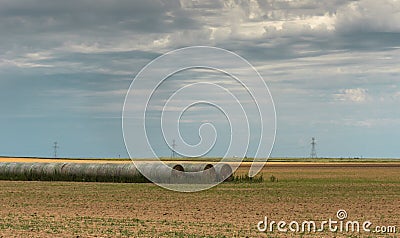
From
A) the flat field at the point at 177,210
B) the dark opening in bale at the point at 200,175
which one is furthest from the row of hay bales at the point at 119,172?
the flat field at the point at 177,210

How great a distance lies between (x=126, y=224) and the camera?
75.9 feet

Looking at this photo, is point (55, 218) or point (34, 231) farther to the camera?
point (55, 218)

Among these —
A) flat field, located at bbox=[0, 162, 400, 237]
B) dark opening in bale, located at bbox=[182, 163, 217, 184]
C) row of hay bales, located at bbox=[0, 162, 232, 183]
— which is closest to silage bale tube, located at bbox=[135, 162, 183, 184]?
row of hay bales, located at bbox=[0, 162, 232, 183]

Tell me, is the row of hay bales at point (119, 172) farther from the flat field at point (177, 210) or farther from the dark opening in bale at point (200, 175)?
the flat field at point (177, 210)

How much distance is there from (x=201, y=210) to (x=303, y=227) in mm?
6804

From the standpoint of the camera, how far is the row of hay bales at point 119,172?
4781 cm

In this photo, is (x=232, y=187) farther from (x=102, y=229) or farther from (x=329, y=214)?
(x=102, y=229)

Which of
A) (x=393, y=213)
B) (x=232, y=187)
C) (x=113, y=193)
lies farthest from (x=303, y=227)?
(x=232, y=187)

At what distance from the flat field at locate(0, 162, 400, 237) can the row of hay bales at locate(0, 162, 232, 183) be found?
16.7 ft

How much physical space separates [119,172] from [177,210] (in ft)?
74.0

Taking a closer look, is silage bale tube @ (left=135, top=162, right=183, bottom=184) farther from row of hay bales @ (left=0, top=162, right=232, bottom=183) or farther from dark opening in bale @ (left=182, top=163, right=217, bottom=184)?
dark opening in bale @ (left=182, top=163, right=217, bottom=184)

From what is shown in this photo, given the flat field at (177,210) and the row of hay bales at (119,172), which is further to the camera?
the row of hay bales at (119,172)

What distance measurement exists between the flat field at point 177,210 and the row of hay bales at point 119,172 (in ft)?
16.7

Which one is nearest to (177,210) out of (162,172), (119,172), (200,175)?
(200,175)
